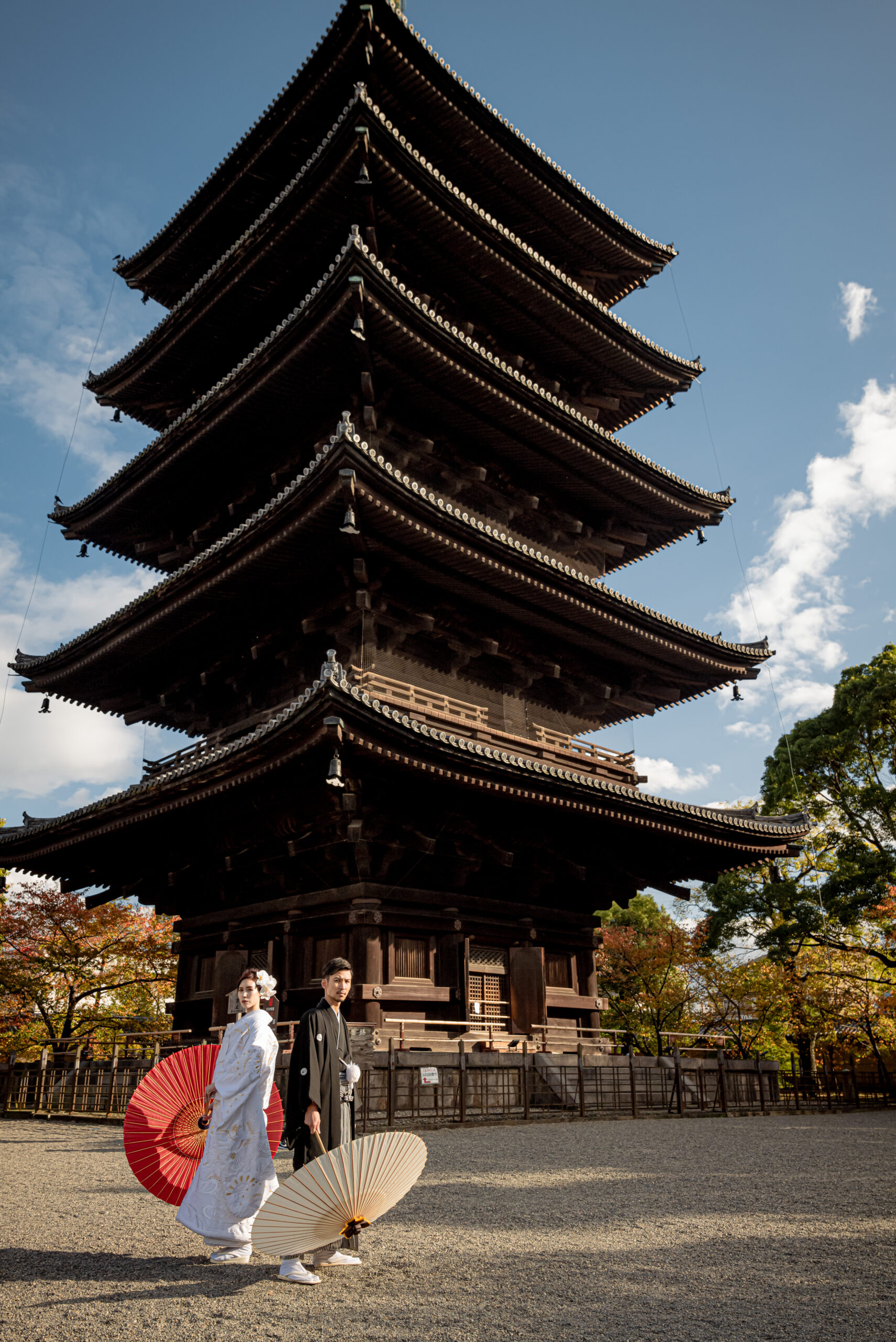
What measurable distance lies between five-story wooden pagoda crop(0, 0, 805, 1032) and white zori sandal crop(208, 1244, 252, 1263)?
7.22 metres

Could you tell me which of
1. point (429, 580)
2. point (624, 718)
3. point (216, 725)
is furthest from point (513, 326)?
point (216, 725)

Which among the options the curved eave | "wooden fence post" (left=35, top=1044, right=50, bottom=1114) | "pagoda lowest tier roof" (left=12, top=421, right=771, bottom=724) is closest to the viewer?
the curved eave

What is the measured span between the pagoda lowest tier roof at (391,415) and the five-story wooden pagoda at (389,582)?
7 cm

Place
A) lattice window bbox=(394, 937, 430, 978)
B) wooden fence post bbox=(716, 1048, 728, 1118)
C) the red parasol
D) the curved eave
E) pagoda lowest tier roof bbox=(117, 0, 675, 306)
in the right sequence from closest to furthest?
the red parasol → the curved eave → lattice window bbox=(394, 937, 430, 978) → wooden fence post bbox=(716, 1048, 728, 1118) → pagoda lowest tier roof bbox=(117, 0, 675, 306)

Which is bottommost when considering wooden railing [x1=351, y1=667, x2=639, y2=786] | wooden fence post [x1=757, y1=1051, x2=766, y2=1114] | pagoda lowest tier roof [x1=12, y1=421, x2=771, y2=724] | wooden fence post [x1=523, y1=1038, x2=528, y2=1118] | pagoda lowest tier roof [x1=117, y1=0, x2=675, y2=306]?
wooden fence post [x1=757, y1=1051, x2=766, y2=1114]

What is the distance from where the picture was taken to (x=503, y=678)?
17.8m

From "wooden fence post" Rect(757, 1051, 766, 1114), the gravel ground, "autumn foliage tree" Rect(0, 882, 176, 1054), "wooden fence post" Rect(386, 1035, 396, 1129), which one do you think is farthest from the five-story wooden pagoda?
"autumn foliage tree" Rect(0, 882, 176, 1054)

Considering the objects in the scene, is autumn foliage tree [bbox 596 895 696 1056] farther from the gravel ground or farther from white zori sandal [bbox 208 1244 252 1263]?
white zori sandal [bbox 208 1244 252 1263]

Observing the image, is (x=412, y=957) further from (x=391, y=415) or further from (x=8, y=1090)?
(x=391, y=415)

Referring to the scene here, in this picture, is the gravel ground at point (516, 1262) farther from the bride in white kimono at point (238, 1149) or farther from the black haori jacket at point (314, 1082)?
the black haori jacket at point (314, 1082)

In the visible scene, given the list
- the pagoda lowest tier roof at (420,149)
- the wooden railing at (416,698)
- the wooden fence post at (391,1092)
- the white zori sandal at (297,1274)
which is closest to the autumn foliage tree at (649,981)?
the wooden railing at (416,698)

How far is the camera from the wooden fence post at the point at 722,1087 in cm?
1599

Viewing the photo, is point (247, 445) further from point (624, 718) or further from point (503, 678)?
point (624, 718)

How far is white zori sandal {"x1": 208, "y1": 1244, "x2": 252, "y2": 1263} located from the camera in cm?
517
